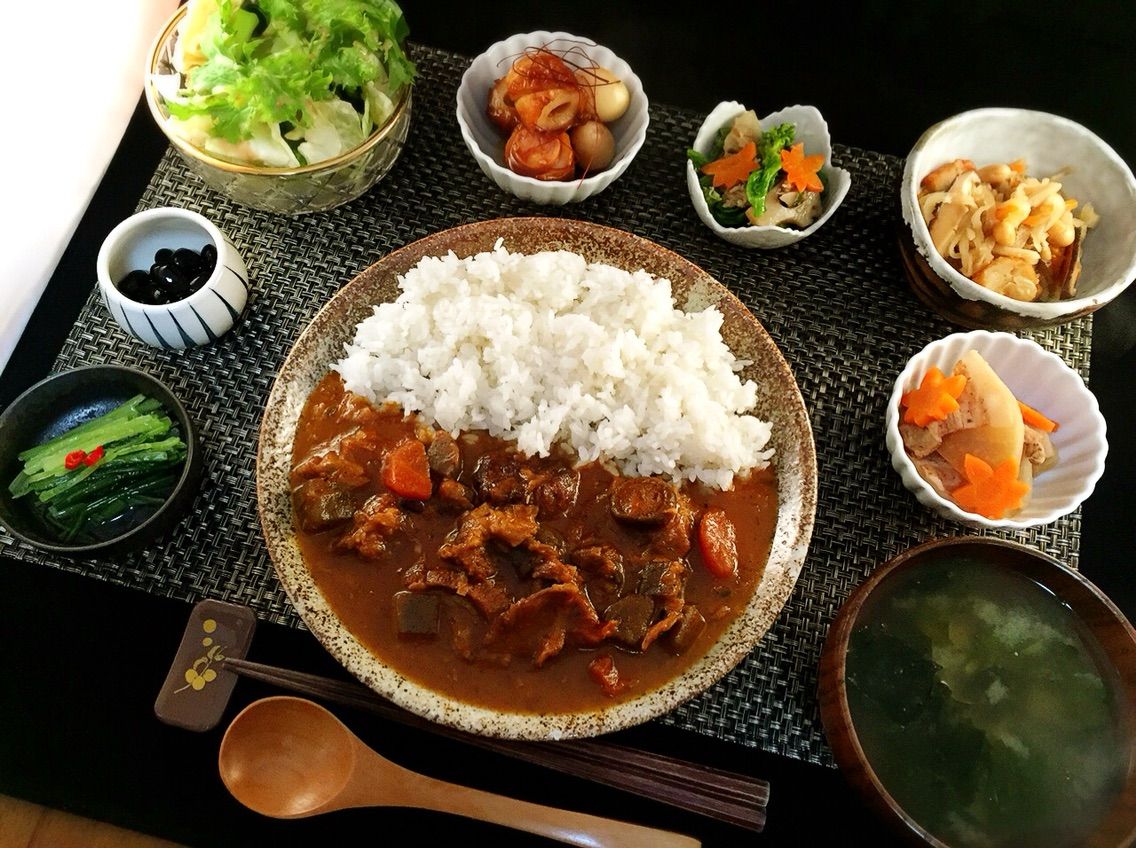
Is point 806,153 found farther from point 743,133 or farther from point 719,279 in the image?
point 719,279

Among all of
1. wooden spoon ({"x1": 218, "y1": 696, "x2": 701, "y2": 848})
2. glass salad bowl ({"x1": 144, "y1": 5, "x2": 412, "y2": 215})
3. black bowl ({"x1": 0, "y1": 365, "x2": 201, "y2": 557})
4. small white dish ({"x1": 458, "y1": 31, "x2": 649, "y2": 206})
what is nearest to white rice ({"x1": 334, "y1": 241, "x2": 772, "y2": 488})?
small white dish ({"x1": 458, "y1": 31, "x2": 649, "y2": 206})

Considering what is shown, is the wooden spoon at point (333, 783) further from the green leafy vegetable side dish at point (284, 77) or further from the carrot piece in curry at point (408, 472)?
the green leafy vegetable side dish at point (284, 77)

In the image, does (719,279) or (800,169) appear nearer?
(800,169)

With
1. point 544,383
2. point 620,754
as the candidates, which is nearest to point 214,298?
point 544,383

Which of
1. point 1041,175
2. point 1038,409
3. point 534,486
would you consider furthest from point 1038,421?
point 534,486

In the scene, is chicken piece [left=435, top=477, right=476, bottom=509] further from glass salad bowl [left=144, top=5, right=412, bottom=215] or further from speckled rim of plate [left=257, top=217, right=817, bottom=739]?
glass salad bowl [left=144, top=5, right=412, bottom=215]

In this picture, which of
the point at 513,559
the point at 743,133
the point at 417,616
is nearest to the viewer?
the point at 417,616
